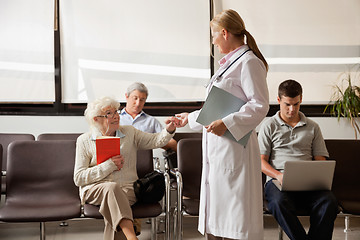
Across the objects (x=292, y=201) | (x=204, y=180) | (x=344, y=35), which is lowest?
(x=292, y=201)

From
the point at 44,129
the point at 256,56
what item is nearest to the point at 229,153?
the point at 256,56

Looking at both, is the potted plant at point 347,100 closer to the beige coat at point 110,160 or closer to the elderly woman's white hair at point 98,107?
the beige coat at point 110,160

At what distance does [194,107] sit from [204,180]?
7.51 ft

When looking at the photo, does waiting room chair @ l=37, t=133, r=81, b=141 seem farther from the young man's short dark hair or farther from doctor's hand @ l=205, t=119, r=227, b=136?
doctor's hand @ l=205, t=119, r=227, b=136

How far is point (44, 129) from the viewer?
4.50 meters

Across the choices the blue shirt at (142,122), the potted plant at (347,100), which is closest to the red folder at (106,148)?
the blue shirt at (142,122)

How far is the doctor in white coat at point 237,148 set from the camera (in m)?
2.29

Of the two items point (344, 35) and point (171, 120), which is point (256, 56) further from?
point (344, 35)

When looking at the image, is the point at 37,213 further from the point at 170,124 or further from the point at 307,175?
the point at 307,175

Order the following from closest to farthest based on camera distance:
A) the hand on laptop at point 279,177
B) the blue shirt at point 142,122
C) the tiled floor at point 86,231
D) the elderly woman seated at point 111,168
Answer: the elderly woman seated at point 111,168, the hand on laptop at point 279,177, the tiled floor at point 86,231, the blue shirt at point 142,122

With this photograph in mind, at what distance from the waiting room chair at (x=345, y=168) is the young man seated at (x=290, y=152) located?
1.09ft

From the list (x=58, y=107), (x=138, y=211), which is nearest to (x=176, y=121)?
(x=138, y=211)

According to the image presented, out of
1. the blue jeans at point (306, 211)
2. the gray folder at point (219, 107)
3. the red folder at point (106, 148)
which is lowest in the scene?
the blue jeans at point (306, 211)

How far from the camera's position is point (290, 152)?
3439mm
